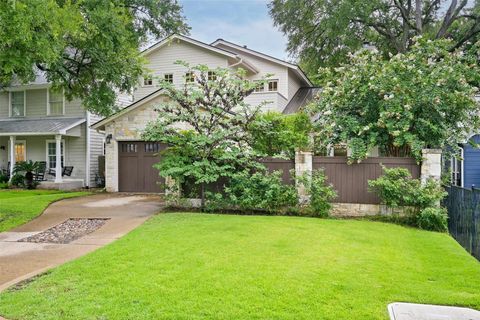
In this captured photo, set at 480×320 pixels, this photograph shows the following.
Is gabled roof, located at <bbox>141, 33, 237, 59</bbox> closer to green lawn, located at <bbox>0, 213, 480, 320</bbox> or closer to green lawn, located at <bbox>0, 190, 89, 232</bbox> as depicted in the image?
green lawn, located at <bbox>0, 190, 89, 232</bbox>

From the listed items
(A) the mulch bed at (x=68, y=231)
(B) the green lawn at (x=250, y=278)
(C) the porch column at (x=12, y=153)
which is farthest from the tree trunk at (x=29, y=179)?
(B) the green lawn at (x=250, y=278)

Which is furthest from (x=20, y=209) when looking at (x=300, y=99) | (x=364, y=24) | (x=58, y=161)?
A: (x=364, y=24)

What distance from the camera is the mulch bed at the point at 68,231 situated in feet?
27.1

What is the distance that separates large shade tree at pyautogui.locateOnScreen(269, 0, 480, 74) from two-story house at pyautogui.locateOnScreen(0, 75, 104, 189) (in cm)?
1253

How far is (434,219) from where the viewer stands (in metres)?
9.12

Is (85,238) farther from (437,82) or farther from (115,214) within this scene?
(437,82)

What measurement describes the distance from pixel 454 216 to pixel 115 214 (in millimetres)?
8808

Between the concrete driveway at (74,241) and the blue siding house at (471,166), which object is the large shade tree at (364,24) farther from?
the concrete driveway at (74,241)

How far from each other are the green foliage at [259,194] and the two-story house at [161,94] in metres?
3.10

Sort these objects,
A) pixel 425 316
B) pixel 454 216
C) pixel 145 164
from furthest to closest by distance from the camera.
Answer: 1. pixel 145 164
2. pixel 454 216
3. pixel 425 316

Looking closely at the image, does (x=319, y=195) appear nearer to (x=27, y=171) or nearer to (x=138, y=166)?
(x=138, y=166)

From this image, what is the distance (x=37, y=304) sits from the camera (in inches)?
171

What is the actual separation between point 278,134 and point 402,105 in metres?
3.57

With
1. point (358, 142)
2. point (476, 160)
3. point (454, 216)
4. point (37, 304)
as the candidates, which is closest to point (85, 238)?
point (37, 304)
